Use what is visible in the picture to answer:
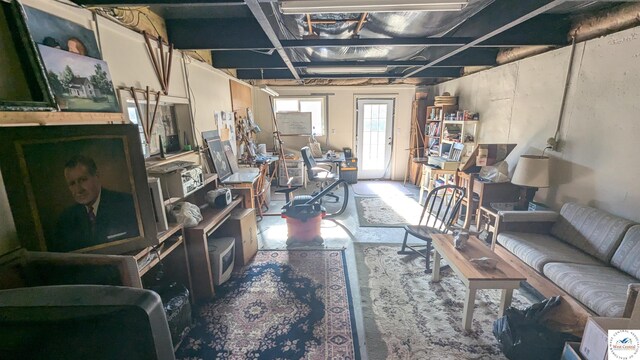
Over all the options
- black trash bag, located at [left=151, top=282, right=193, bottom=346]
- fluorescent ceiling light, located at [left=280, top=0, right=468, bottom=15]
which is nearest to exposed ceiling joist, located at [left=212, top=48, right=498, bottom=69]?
fluorescent ceiling light, located at [left=280, top=0, right=468, bottom=15]

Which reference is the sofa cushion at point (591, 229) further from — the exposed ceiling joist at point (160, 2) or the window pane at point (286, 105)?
the window pane at point (286, 105)

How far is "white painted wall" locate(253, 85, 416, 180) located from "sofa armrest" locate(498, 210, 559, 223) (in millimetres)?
4028

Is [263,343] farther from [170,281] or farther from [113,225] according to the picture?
[113,225]

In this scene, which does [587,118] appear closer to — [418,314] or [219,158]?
[418,314]

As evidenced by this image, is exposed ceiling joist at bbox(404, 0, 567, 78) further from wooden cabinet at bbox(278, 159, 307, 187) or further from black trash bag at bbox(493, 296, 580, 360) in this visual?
wooden cabinet at bbox(278, 159, 307, 187)

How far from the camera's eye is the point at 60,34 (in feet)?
4.95

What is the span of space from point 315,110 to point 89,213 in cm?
556

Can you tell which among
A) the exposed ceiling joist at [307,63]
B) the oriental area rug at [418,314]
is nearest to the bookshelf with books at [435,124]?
the exposed ceiling joist at [307,63]

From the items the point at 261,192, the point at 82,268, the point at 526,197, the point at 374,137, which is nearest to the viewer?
the point at 82,268

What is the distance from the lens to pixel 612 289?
1768mm

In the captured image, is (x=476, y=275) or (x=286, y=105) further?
(x=286, y=105)

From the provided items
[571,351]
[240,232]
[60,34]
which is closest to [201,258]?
[240,232]

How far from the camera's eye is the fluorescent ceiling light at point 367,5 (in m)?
1.64

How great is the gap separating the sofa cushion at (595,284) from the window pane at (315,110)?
516cm
